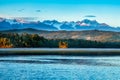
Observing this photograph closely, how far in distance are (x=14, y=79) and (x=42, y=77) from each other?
485 cm

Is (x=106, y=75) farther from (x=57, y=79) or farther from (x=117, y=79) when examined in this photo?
(x=57, y=79)

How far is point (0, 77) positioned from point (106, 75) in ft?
52.7

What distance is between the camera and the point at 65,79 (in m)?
56.8

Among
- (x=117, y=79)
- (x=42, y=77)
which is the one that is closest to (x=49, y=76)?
(x=42, y=77)

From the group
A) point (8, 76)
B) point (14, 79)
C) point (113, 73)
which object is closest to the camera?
point (14, 79)

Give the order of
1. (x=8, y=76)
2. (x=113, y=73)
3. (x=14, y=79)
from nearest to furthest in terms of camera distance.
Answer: (x=14, y=79) → (x=8, y=76) → (x=113, y=73)

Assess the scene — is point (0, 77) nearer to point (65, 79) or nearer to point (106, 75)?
point (65, 79)

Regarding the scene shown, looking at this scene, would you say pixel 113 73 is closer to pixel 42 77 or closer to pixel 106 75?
pixel 106 75

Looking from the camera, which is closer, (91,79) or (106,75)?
(91,79)

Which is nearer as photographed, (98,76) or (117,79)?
(117,79)

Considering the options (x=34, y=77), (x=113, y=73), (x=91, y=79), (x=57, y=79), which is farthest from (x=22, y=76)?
(x=113, y=73)

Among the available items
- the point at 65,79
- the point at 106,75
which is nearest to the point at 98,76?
the point at 106,75

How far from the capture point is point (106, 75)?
203 feet

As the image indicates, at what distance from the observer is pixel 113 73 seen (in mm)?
65125
